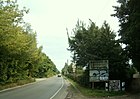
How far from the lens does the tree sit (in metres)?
24.1

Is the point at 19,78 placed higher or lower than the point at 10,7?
lower

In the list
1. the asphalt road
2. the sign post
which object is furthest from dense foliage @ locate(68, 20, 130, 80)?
the asphalt road

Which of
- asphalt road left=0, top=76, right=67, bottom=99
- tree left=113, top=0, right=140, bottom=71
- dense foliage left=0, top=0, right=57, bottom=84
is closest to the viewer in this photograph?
tree left=113, top=0, right=140, bottom=71

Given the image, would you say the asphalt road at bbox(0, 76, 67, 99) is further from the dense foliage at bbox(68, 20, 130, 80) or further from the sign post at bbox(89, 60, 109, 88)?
the dense foliage at bbox(68, 20, 130, 80)

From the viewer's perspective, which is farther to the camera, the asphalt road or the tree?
the asphalt road

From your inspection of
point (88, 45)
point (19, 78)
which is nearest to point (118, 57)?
point (88, 45)

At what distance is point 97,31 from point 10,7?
1272cm

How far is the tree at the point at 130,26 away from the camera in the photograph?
2412 centimetres

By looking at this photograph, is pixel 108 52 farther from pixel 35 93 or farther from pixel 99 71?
pixel 35 93

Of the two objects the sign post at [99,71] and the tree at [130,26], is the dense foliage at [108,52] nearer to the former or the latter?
the sign post at [99,71]

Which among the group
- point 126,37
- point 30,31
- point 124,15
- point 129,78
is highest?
point 30,31

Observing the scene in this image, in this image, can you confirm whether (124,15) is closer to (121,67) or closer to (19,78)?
(121,67)

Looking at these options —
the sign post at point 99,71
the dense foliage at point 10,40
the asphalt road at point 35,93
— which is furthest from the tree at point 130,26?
the dense foliage at point 10,40

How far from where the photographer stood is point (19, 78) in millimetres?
56875
